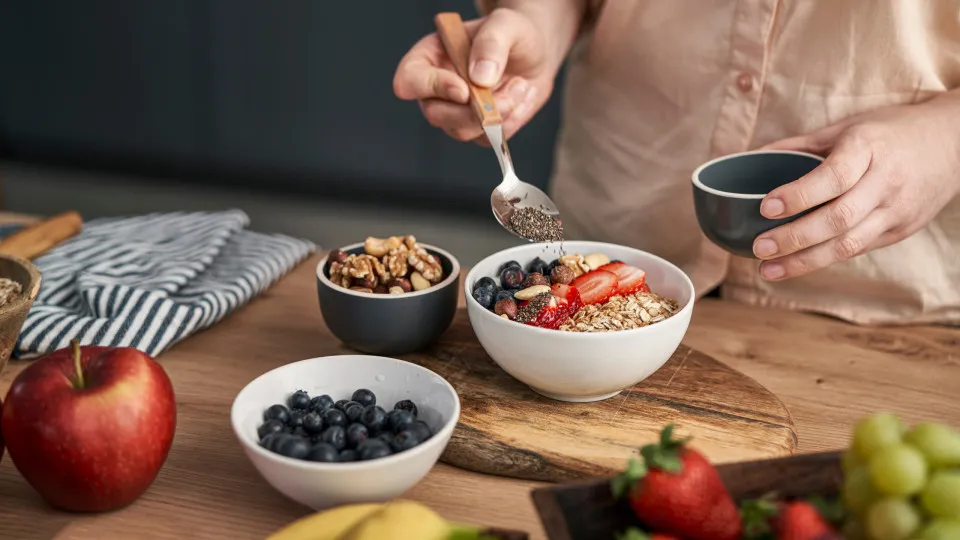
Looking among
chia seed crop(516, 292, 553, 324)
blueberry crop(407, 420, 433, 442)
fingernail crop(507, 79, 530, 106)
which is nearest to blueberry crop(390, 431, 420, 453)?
blueberry crop(407, 420, 433, 442)

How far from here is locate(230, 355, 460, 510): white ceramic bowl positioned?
866mm

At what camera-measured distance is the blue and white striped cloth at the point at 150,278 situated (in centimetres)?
126

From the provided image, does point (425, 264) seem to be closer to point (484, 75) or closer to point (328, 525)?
point (484, 75)

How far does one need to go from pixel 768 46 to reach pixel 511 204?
1.53 ft

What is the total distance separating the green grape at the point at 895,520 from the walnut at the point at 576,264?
0.58 metres

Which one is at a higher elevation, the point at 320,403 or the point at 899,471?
the point at 899,471

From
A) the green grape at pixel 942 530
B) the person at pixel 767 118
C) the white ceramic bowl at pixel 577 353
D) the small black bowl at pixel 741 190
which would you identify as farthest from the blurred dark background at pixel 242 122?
the green grape at pixel 942 530

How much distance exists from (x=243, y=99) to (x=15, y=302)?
218 cm

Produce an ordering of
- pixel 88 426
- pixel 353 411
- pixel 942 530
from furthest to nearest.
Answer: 1. pixel 353 411
2. pixel 88 426
3. pixel 942 530

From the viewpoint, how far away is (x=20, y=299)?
108 centimetres

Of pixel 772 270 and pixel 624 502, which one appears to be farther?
pixel 772 270

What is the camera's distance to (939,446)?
68 cm

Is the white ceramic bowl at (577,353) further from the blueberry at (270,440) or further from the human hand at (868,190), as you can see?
the blueberry at (270,440)

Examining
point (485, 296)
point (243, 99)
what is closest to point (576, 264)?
point (485, 296)
